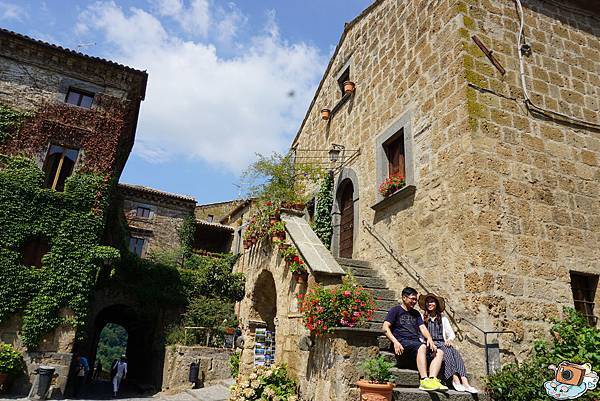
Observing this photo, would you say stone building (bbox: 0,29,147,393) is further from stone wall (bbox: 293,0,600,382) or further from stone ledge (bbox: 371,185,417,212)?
stone wall (bbox: 293,0,600,382)

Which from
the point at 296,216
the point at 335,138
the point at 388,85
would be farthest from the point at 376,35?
the point at 296,216

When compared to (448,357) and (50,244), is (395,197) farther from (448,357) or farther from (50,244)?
(50,244)

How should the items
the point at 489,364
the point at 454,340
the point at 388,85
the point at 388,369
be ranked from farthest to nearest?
the point at 388,85 < the point at 454,340 < the point at 489,364 < the point at 388,369

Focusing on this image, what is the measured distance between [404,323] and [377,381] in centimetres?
98

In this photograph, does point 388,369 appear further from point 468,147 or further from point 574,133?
point 574,133

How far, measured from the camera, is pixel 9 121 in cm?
1277

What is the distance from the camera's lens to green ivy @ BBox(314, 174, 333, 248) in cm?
988

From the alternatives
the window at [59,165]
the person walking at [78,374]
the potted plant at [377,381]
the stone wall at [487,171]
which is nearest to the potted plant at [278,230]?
the stone wall at [487,171]

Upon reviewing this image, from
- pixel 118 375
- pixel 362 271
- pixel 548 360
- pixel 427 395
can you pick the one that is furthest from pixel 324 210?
pixel 118 375

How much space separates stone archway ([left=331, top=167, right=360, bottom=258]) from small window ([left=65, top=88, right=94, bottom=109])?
10073mm

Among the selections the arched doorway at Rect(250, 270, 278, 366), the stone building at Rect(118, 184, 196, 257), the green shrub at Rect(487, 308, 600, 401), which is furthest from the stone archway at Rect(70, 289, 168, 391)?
the green shrub at Rect(487, 308, 600, 401)

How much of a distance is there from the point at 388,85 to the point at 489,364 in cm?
562

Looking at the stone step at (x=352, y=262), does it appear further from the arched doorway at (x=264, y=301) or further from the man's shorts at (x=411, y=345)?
the man's shorts at (x=411, y=345)

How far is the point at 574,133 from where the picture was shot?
20.9 ft
